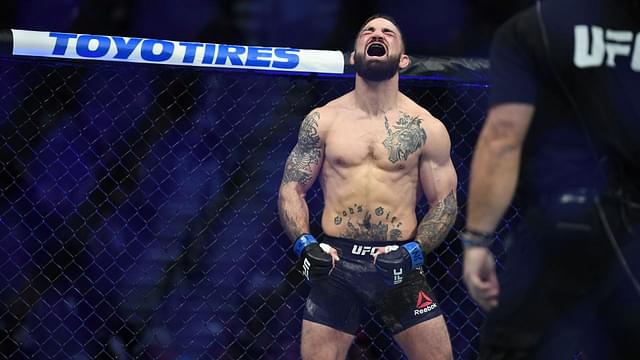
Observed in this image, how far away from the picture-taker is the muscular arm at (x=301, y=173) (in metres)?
3.91

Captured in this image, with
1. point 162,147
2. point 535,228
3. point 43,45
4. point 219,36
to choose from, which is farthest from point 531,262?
point 219,36

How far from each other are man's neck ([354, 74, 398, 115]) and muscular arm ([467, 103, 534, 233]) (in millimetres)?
1793

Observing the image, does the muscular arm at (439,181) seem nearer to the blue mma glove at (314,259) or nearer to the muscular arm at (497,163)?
the blue mma glove at (314,259)

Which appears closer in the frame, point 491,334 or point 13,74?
point 491,334

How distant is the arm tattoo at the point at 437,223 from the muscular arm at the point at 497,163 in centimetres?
160

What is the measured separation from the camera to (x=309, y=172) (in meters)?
3.95

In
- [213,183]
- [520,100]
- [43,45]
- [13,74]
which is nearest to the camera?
[520,100]

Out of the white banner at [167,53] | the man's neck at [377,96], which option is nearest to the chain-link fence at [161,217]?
the white banner at [167,53]

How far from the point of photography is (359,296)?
3830 mm

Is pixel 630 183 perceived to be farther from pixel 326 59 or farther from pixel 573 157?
pixel 326 59

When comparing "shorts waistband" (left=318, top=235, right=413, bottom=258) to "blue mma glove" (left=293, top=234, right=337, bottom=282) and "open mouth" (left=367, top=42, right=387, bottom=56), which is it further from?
"open mouth" (left=367, top=42, right=387, bottom=56)

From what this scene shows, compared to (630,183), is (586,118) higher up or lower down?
higher up

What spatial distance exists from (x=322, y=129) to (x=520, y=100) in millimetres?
1847

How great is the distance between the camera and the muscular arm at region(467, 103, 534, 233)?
7.14 feet
